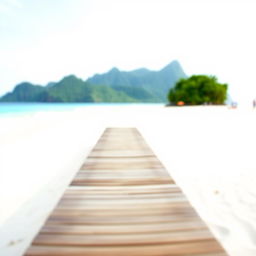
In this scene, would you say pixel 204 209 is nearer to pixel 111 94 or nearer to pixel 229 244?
pixel 229 244

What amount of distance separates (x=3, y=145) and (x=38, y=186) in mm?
4503

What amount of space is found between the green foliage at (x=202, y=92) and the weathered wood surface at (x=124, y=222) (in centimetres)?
4909

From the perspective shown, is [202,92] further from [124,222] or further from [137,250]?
[137,250]

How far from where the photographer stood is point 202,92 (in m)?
51.0

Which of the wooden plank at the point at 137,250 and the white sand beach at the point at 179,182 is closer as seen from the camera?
the wooden plank at the point at 137,250

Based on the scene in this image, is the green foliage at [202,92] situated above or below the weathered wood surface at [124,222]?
below

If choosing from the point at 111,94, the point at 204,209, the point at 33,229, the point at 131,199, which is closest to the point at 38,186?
the point at 33,229

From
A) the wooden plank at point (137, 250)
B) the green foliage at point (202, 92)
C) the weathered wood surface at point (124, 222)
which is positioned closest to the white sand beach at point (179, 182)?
the weathered wood surface at point (124, 222)

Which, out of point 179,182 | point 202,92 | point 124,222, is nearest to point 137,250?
point 124,222

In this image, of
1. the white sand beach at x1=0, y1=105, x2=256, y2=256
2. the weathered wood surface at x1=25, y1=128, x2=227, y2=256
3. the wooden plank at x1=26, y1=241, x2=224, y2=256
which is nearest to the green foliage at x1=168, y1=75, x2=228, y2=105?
the white sand beach at x1=0, y1=105, x2=256, y2=256

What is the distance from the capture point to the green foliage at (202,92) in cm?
4984

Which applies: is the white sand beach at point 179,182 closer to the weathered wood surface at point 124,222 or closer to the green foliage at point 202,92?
the weathered wood surface at point 124,222

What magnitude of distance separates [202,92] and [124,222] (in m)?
52.7

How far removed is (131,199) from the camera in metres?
2.42
